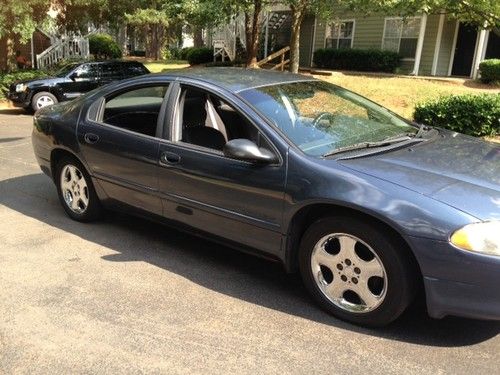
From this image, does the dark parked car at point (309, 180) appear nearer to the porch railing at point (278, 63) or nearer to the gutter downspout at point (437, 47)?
the porch railing at point (278, 63)

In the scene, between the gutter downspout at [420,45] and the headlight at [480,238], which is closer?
the headlight at [480,238]

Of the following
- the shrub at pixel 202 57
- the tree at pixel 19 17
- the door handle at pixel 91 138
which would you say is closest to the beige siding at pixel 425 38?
the shrub at pixel 202 57

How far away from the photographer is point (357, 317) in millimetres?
3359

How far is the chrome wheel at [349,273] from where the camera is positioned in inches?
128

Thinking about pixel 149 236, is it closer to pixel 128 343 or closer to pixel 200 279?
pixel 200 279

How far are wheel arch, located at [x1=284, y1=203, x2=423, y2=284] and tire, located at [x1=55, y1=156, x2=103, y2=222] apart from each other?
2.23m

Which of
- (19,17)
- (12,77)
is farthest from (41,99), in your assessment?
(12,77)

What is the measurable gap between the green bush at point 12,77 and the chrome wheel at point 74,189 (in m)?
11.3

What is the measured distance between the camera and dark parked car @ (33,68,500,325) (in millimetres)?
2982

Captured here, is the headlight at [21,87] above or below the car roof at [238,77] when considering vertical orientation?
below

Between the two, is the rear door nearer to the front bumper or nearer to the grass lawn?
the front bumper

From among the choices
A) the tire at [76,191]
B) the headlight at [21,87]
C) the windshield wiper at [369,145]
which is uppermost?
the windshield wiper at [369,145]

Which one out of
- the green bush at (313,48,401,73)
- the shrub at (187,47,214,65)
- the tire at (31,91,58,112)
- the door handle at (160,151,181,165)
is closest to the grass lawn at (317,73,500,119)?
the green bush at (313,48,401,73)

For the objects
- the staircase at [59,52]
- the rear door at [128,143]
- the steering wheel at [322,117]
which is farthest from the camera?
the staircase at [59,52]
